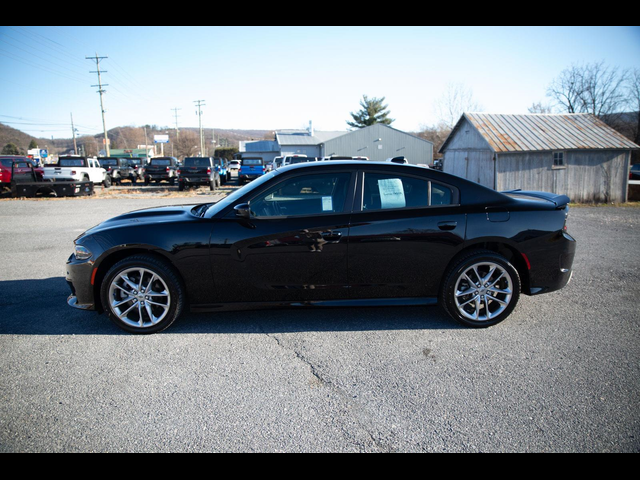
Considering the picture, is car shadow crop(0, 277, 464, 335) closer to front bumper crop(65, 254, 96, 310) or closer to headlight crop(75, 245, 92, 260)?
front bumper crop(65, 254, 96, 310)

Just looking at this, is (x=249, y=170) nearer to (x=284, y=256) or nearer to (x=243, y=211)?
(x=243, y=211)

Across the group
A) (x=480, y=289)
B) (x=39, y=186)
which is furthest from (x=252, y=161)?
(x=480, y=289)

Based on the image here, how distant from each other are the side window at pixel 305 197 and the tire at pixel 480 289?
1.33 metres

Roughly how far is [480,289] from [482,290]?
0.02 meters

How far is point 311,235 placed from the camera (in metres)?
3.87

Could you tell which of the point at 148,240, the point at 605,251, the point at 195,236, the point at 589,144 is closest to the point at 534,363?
the point at 195,236

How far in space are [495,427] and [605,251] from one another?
632 cm

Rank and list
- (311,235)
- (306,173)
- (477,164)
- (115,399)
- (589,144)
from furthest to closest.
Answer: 1. (477,164)
2. (589,144)
3. (306,173)
4. (311,235)
5. (115,399)

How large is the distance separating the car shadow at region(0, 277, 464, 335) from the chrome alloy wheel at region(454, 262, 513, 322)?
27cm

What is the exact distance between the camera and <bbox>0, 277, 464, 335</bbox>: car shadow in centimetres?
408

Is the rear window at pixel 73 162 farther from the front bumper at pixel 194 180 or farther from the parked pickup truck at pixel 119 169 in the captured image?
the front bumper at pixel 194 180

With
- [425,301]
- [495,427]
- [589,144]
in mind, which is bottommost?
[495,427]

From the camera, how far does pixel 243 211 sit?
12.7 feet
